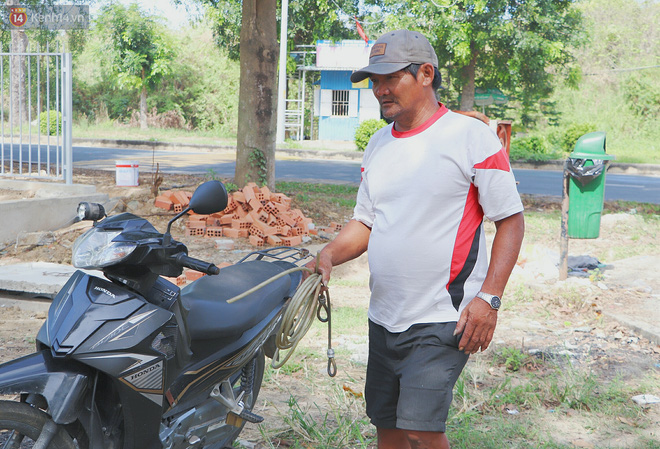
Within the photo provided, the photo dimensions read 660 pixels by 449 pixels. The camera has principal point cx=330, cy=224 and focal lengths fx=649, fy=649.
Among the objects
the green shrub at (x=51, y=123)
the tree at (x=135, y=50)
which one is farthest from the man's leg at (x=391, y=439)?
the tree at (x=135, y=50)

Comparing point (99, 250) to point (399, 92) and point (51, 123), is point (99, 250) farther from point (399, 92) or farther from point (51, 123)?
point (51, 123)

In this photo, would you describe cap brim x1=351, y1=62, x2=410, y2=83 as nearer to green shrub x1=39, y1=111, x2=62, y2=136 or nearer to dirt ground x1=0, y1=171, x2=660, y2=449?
dirt ground x1=0, y1=171, x2=660, y2=449

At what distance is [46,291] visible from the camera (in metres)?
5.34

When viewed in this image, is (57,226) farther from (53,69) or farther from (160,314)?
(160,314)

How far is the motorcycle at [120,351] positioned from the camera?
2166 mm

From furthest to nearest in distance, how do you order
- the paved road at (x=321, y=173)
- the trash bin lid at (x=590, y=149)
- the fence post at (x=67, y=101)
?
1. the paved road at (x=321, y=173)
2. the fence post at (x=67, y=101)
3. the trash bin lid at (x=590, y=149)

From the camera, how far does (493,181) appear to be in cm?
232

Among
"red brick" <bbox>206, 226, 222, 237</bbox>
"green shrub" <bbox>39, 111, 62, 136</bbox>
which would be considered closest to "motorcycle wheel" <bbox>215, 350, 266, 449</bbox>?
"red brick" <bbox>206, 226, 222, 237</bbox>

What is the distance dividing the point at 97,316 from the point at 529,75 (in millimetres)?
21678

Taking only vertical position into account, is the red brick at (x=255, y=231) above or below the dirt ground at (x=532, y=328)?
above

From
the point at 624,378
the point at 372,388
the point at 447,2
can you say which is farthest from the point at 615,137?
the point at 372,388

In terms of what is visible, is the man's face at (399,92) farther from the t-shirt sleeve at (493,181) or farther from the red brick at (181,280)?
the red brick at (181,280)

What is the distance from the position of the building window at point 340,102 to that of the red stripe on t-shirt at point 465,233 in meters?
27.4

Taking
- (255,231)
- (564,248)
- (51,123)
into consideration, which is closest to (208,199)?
(564,248)
